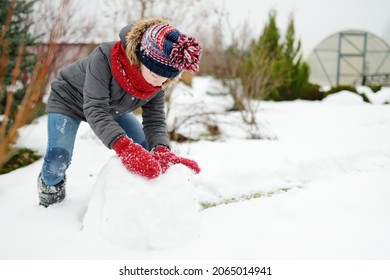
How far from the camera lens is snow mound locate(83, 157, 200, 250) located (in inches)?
60.2

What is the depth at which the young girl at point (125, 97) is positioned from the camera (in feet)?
5.08

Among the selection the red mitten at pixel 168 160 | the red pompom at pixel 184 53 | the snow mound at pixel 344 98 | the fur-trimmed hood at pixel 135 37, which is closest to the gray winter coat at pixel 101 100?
the fur-trimmed hood at pixel 135 37

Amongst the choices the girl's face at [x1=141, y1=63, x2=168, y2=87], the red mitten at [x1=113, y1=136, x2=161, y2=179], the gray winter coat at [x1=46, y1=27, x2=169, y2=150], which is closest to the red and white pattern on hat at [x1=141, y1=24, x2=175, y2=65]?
the girl's face at [x1=141, y1=63, x2=168, y2=87]

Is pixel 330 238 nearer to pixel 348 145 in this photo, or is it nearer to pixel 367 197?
pixel 367 197

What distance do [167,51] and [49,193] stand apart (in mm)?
1122

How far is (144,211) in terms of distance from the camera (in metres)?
1.53

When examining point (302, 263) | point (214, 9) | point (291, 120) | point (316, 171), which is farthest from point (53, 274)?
point (291, 120)

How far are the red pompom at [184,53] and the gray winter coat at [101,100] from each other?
362 millimetres

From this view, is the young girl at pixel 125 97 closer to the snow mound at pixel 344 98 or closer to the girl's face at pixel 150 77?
the girl's face at pixel 150 77

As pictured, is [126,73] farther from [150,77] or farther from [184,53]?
[184,53]

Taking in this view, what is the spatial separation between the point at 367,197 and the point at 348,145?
1966mm

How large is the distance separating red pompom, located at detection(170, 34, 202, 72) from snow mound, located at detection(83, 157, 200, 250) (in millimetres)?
521

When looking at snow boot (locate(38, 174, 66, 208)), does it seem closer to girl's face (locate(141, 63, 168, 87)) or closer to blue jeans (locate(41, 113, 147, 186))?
blue jeans (locate(41, 113, 147, 186))

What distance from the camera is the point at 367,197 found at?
233 centimetres
